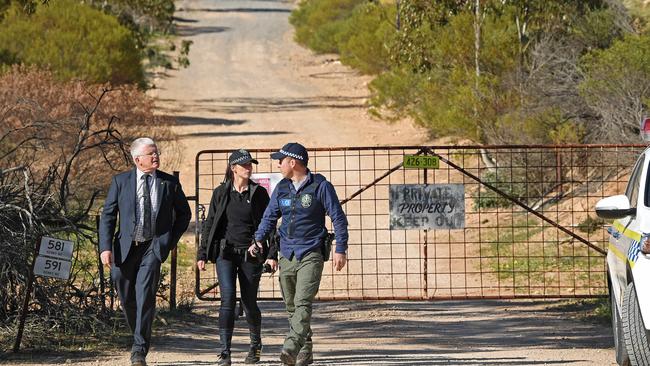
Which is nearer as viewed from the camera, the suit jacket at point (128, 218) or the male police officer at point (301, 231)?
the male police officer at point (301, 231)

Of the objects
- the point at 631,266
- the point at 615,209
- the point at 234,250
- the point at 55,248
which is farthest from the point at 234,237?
the point at 631,266

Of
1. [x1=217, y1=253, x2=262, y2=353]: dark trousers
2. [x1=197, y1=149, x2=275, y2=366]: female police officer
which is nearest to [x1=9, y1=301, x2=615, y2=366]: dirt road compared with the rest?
[x1=217, y1=253, x2=262, y2=353]: dark trousers

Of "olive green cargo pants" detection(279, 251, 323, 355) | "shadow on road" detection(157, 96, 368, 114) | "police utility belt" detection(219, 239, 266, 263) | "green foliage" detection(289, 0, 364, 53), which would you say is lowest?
"olive green cargo pants" detection(279, 251, 323, 355)

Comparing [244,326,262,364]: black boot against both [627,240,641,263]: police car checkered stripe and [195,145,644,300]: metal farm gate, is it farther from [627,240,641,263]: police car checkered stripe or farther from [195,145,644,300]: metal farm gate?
[627,240,641,263]: police car checkered stripe

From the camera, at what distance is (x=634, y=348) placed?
861cm

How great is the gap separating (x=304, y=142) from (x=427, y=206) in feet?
61.2

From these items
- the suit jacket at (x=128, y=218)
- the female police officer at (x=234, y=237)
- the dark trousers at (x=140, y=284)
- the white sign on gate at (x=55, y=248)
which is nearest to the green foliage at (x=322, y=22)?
the white sign on gate at (x=55, y=248)

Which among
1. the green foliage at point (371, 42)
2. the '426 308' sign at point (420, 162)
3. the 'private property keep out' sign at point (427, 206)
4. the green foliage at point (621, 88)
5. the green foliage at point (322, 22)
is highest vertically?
the green foliage at point (322, 22)

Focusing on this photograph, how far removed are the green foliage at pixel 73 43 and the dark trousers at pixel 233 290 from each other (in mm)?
22593

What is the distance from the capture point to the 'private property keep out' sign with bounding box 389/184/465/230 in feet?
41.7

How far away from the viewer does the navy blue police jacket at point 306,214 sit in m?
9.12

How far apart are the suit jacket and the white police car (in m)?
3.01

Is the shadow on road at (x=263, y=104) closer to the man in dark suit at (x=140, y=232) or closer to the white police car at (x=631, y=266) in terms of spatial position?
the white police car at (x=631, y=266)

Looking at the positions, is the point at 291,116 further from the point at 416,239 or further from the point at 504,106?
the point at 416,239
